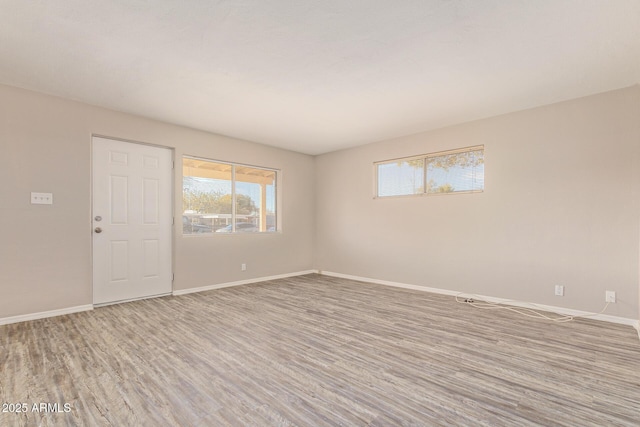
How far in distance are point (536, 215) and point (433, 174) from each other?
4.91 ft

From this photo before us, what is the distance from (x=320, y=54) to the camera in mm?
2602

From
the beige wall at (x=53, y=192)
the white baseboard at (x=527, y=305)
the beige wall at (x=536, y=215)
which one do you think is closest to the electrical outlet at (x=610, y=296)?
the beige wall at (x=536, y=215)

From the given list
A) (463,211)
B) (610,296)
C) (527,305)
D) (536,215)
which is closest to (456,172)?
(463,211)

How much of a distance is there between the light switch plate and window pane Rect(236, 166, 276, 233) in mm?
2485

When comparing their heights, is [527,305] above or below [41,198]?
below

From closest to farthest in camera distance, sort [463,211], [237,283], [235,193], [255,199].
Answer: [463,211]
[237,283]
[235,193]
[255,199]

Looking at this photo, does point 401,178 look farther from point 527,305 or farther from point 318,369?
point 318,369

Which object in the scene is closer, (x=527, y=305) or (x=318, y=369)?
(x=318, y=369)

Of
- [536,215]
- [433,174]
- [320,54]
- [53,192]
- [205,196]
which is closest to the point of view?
[320,54]

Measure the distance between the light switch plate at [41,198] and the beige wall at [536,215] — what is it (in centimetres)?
458

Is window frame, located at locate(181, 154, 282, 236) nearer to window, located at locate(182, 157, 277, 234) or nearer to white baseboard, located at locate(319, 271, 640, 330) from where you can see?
window, located at locate(182, 157, 277, 234)

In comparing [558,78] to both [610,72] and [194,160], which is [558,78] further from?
[194,160]

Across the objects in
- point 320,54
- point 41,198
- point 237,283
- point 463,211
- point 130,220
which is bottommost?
point 237,283

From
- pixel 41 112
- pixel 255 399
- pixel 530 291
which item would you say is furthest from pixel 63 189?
pixel 530 291
